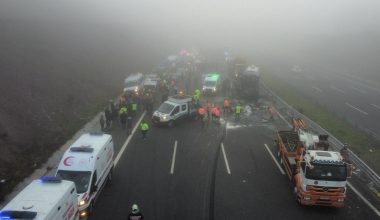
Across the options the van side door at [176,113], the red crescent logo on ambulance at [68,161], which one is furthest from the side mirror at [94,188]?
the van side door at [176,113]

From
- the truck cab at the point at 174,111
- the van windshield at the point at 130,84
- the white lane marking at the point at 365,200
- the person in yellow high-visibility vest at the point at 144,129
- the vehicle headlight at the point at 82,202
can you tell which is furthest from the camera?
the van windshield at the point at 130,84

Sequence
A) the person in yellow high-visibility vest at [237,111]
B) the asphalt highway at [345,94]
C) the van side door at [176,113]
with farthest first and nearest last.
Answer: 1. the asphalt highway at [345,94]
2. the person in yellow high-visibility vest at [237,111]
3. the van side door at [176,113]

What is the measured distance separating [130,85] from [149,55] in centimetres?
3753

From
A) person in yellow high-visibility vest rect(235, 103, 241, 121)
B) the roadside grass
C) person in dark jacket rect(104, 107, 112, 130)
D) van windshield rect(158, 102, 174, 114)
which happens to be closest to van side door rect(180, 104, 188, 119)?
van windshield rect(158, 102, 174, 114)

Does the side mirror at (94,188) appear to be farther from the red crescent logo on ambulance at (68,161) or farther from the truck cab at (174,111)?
the truck cab at (174,111)

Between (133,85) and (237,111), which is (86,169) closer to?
(237,111)

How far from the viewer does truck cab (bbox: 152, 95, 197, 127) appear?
99.3ft

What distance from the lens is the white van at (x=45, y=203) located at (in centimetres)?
1224

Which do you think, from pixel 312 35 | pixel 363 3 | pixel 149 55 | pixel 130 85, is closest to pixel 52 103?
pixel 130 85

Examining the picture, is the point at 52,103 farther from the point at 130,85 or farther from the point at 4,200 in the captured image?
the point at 4,200

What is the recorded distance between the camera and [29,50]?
4231 centimetres

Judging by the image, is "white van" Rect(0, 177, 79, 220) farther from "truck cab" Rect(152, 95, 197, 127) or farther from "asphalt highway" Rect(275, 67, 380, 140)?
"asphalt highway" Rect(275, 67, 380, 140)

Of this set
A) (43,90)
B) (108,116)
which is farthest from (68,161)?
(43,90)

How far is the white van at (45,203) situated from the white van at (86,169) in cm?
128
